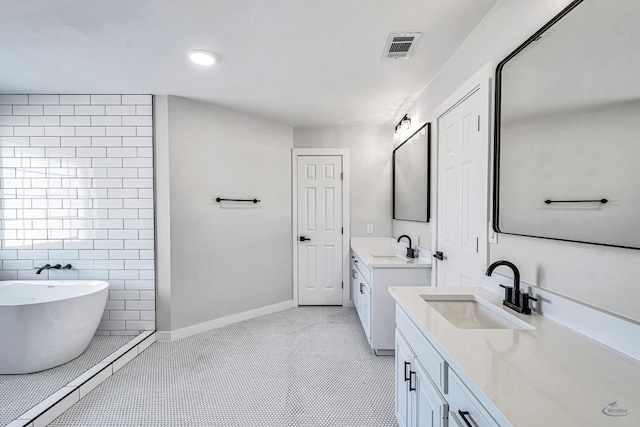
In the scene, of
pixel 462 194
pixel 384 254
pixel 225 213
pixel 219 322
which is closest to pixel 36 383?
pixel 219 322

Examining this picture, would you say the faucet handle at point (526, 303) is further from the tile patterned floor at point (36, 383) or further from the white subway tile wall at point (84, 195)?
the white subway tile wall at point (84, 195)

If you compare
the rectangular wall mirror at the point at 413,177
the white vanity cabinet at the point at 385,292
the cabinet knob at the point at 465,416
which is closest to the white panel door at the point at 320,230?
the rectangular wall mirror at the point at 413,177

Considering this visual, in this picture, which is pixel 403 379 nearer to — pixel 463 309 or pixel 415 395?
pixel 415 395

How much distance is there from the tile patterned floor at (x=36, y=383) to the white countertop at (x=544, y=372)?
249 centimetres

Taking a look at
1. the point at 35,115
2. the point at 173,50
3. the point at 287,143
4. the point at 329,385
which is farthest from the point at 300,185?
the point at 35,115

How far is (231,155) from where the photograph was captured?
132 inches

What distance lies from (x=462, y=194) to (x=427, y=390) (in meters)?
1.26

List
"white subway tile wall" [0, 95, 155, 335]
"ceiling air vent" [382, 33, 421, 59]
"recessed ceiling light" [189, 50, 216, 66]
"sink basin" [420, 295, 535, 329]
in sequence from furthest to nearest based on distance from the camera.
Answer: "white subway tile wall" [0, 95, 155, 335], "recessed ceiling light" [189, 50, 216, 66], "ceiling air vent" [382, 33, 421, 59], "sink basin" [420, 295, 535, 329]

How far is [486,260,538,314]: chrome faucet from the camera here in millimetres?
1254

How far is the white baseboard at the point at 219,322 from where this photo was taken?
2.91 meters

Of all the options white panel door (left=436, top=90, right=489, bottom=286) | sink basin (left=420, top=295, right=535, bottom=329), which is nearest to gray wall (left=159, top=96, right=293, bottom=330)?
white panel door (left=436, top=90, right=489, bottom=286)

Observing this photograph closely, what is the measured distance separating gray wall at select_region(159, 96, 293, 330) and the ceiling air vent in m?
1.93

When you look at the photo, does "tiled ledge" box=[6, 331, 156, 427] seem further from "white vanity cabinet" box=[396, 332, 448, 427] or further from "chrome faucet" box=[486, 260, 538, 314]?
"chrome faucet" box=[486, 260, 538, 314]

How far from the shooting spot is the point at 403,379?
61.1 inches
